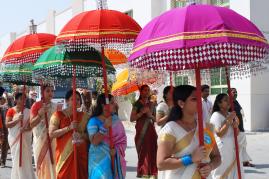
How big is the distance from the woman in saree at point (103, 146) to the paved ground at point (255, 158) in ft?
12.0

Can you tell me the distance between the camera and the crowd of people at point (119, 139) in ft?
13.9

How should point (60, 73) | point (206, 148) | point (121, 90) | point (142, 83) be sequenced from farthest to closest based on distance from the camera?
point (121, 90)
point (142, 83)
point (60, 73)
point (206, 148)

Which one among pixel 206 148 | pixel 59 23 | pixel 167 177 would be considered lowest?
pixel 167 177

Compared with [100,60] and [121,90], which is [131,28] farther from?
[121,90]

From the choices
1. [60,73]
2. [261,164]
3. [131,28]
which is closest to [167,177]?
[131,28]

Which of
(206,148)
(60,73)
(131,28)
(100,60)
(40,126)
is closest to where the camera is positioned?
(206,148)

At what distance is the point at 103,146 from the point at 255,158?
22.2ft

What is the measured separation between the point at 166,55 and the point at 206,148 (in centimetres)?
88

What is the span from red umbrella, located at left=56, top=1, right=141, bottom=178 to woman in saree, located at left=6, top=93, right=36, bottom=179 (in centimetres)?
309

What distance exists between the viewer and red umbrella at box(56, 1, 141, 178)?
18.5 feet

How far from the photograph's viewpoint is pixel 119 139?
6.17 m

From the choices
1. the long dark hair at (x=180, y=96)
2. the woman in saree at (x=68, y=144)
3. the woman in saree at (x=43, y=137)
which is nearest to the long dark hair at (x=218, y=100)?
the woman in saree at (x=68, y=144)

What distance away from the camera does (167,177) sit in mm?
4352

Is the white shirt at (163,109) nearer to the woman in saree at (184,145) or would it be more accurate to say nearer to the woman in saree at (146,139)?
the woman in saree at (146,139)
